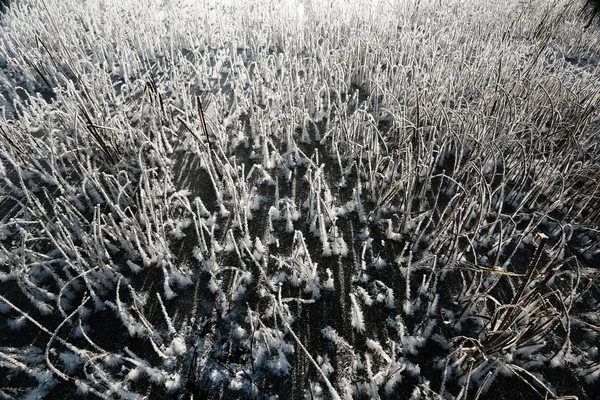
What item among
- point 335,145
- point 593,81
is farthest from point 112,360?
point 593,81

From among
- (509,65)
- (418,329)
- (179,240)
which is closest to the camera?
(418,329)

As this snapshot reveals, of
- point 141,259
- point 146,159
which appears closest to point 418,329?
point 141,259

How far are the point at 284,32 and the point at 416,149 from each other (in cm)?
370

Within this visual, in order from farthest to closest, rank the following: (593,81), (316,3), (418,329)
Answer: (316,3) < (593,81) < (418,329)

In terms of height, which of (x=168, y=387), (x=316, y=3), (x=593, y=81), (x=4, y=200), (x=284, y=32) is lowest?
(x=168, y=387)

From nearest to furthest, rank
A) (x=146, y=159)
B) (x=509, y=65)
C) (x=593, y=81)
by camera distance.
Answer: (x=146, y=159)
(x=593, y=81)
(x=509, y=65)

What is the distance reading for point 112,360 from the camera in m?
1.62

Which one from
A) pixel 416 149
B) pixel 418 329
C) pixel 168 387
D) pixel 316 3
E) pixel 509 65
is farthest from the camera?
pixel 316 3

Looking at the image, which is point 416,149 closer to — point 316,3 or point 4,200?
point 4,200

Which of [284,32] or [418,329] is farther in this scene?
[284,32]

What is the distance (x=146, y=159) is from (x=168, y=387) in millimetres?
2081

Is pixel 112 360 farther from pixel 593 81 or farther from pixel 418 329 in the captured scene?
pixel 593 81

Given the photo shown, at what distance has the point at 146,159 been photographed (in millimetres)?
Answer: 2863

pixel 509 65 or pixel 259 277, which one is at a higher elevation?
pixel 509 65
